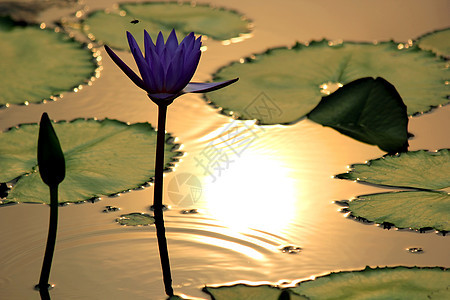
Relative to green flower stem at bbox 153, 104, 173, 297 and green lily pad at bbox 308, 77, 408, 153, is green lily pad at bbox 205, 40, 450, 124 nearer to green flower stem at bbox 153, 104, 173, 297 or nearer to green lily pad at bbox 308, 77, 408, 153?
green lily pad at bbox 308, 77, 408, 153

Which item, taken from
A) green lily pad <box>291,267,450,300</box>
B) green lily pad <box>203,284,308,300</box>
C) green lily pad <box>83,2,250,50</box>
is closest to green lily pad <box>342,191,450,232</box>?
green lily pad <box>291,267,450,300</box>

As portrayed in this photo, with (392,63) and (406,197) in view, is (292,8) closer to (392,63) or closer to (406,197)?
(392,63)

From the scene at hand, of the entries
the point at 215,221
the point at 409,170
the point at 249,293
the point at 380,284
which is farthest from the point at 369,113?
the point at 249,293

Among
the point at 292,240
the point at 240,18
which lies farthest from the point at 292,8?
the point at 292,240

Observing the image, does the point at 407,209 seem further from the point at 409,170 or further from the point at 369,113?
the point at 369,113

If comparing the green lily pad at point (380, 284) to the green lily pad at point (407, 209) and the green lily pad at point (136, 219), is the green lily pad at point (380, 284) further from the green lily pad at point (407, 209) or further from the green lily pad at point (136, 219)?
the green lily pad at point (136, 219)
